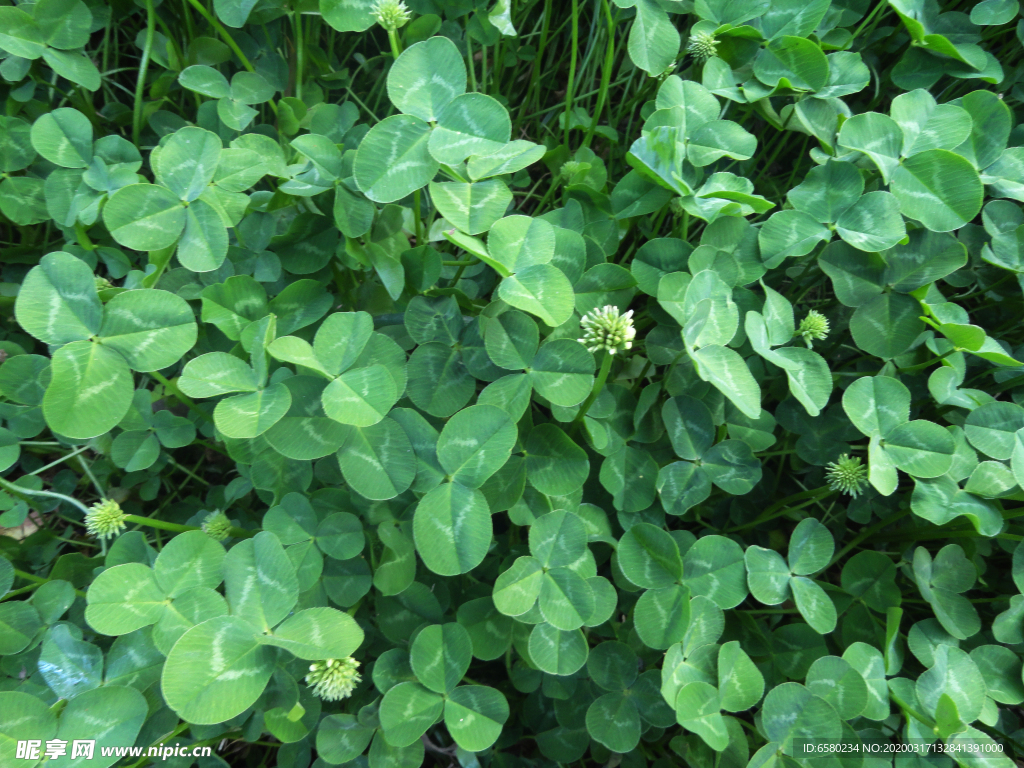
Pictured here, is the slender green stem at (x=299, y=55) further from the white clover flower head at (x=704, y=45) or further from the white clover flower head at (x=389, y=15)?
the white clover flower head at (x=704, y=45)

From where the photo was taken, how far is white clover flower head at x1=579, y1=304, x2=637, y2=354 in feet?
3.78

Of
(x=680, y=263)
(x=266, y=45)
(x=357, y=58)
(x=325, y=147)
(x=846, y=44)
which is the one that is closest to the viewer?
A: (x=325, y=147)

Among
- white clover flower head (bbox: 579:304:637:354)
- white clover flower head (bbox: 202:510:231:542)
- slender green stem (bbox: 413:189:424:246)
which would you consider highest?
slender green stem (bbox: 413:189:424:246)

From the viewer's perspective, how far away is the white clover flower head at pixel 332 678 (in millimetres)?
1142

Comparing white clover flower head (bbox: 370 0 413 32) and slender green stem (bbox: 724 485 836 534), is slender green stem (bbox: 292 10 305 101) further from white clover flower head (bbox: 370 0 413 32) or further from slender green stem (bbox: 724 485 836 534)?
slender green stem (bbox: 724 485 836 534)

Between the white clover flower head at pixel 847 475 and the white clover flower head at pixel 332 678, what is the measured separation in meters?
1.00

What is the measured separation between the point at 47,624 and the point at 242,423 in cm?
69

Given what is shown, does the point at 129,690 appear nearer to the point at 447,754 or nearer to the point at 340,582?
the point at 340,582

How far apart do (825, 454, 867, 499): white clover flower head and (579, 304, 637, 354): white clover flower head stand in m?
0.55

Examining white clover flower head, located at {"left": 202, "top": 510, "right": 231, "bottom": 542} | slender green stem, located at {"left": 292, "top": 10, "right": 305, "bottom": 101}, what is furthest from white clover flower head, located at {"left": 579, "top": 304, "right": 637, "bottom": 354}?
slender green stem, located at {"left": 292, "top": 10, "right": 305, "bottom": 101}

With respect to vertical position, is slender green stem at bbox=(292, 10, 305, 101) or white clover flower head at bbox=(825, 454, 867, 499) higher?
slender green stem at bbox=(292, 10, 305, 101)

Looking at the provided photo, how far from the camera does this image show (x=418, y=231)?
131cm

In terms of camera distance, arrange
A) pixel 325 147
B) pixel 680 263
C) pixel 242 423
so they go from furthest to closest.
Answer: pixel 680 263, pixel 325 147, pixel 242 423

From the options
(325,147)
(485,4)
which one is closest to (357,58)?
(485,4)
